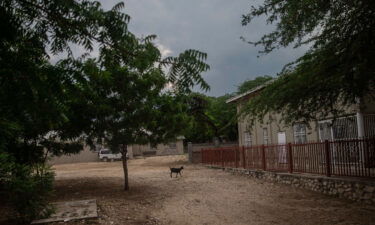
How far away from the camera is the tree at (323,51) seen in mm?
7273

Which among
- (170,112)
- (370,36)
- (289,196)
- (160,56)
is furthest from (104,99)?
(160,56)

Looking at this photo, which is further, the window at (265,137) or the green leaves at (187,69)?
the window at (265,137)

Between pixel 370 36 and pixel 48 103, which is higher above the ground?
pixel 370 36

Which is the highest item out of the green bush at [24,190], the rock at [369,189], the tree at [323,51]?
the tree at [323,51]

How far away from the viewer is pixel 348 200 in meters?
9.68

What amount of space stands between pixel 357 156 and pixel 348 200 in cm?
148

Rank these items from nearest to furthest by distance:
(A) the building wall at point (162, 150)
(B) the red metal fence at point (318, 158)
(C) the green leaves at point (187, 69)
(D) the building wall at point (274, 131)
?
(C) the green leaves at point (187, 69) → (B) the red metal fence at point (318, 158) → (D) the building wall at point (274, 131) → (A) the building wall at point (162, 150)

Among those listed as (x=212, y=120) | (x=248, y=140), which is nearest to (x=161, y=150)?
(x=212, y=120)

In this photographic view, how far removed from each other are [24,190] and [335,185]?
30.3 ft

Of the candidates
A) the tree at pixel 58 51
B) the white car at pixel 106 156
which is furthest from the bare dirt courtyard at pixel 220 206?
the white car at pixel 106 156

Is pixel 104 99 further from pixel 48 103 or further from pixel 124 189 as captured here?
pixel 48 103

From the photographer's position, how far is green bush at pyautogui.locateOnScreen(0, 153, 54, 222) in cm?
686

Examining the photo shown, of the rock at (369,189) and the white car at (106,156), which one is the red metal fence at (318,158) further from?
the white car at (106,156)

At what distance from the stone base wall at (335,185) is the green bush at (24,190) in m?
8.58
